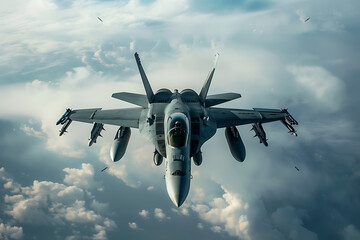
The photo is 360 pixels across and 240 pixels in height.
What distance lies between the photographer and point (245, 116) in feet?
67.9

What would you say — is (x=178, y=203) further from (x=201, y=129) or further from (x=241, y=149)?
(x=241, y=149)

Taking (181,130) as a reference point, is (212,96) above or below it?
above

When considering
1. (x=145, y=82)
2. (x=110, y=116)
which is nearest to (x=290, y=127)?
(x=145, y=82)

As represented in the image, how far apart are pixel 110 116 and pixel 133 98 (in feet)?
9.04

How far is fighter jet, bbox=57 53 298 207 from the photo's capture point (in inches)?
603

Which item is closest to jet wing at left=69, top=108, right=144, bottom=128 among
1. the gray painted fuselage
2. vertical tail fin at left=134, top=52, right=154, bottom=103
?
the gray painted fuselage

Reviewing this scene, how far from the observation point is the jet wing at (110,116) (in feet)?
65.3

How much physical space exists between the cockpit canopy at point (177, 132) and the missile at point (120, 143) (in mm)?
6376

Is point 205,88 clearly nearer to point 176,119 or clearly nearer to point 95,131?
point 176,119

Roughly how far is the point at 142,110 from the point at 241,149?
8713 millimetres

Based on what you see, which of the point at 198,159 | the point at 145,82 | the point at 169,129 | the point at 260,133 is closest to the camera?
the point at 169,129

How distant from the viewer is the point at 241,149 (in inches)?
756

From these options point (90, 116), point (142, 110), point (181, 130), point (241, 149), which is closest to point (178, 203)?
point (181, 130)

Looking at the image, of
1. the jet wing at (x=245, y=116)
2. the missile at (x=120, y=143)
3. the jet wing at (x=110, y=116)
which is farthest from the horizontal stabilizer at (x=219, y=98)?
the missile at (x=120, y=143)
